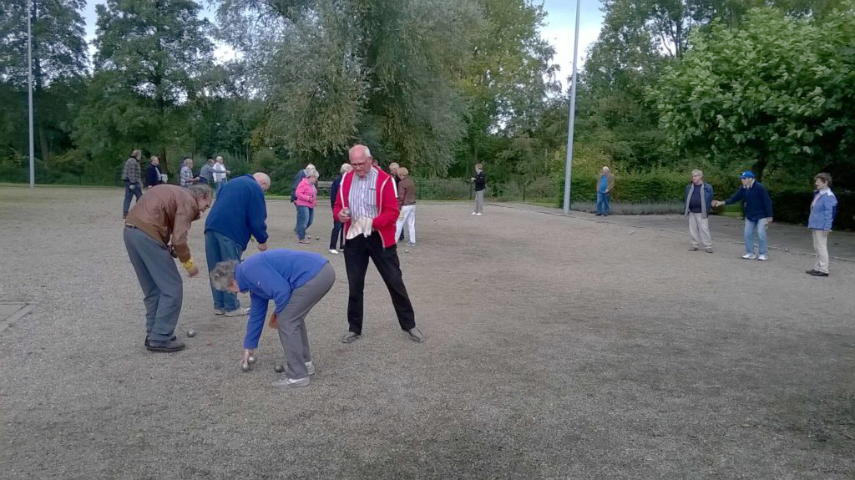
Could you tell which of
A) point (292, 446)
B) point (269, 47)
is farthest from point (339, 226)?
point (269, 47)

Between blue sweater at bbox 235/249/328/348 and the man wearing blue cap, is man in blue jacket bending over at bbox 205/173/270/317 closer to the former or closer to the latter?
blue sweater at bbox 235/249/328/348

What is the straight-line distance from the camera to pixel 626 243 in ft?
50.7

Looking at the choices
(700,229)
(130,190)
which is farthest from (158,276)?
(130,190)

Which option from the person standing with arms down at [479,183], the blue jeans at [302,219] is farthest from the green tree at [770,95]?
the blue jeans at [302,219]

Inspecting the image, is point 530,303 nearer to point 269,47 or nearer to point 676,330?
point 676,330

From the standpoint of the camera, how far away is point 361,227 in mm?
6074

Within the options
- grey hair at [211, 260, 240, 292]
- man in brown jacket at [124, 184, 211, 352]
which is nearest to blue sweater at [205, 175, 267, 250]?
man in brown jacket at [124, 184, 211, 352]

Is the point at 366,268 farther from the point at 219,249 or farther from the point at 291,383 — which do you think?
the point at 219,249

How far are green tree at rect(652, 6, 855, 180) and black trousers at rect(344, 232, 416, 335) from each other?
44.6 feet

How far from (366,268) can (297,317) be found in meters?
1.39

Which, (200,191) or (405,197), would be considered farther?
(405,197)

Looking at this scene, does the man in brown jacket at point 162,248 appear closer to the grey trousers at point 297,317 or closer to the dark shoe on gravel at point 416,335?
the grey trousers at point 297,317

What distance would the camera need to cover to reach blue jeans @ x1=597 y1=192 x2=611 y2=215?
23.9 m

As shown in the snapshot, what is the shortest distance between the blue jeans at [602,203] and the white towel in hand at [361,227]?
18934 mm
